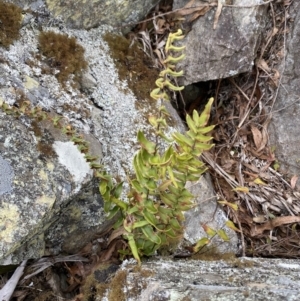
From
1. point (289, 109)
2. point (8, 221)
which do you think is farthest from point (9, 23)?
point (289, 109)

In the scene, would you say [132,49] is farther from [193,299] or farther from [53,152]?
[193,299]

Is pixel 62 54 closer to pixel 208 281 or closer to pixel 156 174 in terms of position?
pixel 156 174

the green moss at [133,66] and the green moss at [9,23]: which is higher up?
the green moss at [9,23]

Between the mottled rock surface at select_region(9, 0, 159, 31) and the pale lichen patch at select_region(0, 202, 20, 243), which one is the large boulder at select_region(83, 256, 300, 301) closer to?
the pale lichen patch at select_region(0, 202, 20, 243)

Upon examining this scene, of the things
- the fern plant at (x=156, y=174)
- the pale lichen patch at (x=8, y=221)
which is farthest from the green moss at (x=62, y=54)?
the pale lichen patch at (x=8, y=221)

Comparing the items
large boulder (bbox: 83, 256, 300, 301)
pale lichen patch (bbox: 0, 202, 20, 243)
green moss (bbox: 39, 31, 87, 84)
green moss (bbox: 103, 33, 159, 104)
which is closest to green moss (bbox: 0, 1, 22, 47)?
green moss (bbox: 39, 31, 87, 84)

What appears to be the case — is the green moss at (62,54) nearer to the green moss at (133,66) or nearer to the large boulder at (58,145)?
the large boulder at (58,145)
